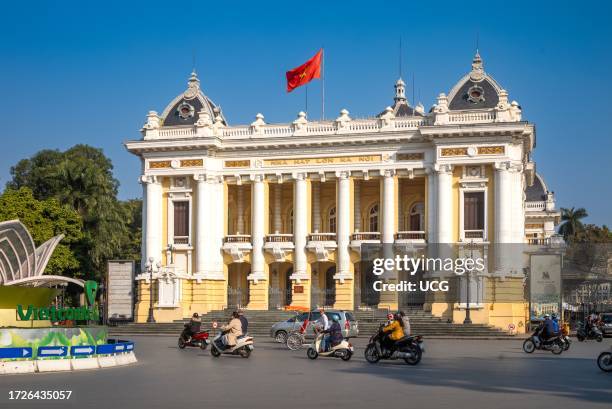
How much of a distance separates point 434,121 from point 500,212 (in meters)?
6.35

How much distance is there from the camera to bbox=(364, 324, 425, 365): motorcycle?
93.2 ft

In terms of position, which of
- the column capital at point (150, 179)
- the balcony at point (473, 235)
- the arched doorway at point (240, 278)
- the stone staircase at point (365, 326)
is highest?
the column capital at point (150, 179)

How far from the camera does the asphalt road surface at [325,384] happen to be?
17.9 metres

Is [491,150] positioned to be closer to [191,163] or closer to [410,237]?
[410,237]

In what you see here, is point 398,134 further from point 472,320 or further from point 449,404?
point 449,404

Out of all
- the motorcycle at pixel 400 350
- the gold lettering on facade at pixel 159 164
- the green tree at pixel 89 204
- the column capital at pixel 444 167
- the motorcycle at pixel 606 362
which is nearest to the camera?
the motorcycle at pixel 606 362

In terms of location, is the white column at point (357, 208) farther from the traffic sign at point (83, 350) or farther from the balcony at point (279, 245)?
the traffic sign at point (83, 350)

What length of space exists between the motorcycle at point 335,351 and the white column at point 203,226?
29.9 m

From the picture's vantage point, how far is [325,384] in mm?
21672

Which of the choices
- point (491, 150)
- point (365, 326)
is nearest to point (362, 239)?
point (365, 326)

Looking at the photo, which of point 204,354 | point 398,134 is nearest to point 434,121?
point 398,134

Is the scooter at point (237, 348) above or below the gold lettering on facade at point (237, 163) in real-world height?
below

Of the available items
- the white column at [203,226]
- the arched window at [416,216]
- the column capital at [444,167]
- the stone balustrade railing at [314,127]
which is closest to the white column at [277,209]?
the stone balustrade railing at [314,127]

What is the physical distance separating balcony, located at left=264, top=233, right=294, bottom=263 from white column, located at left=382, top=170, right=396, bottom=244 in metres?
6.04
